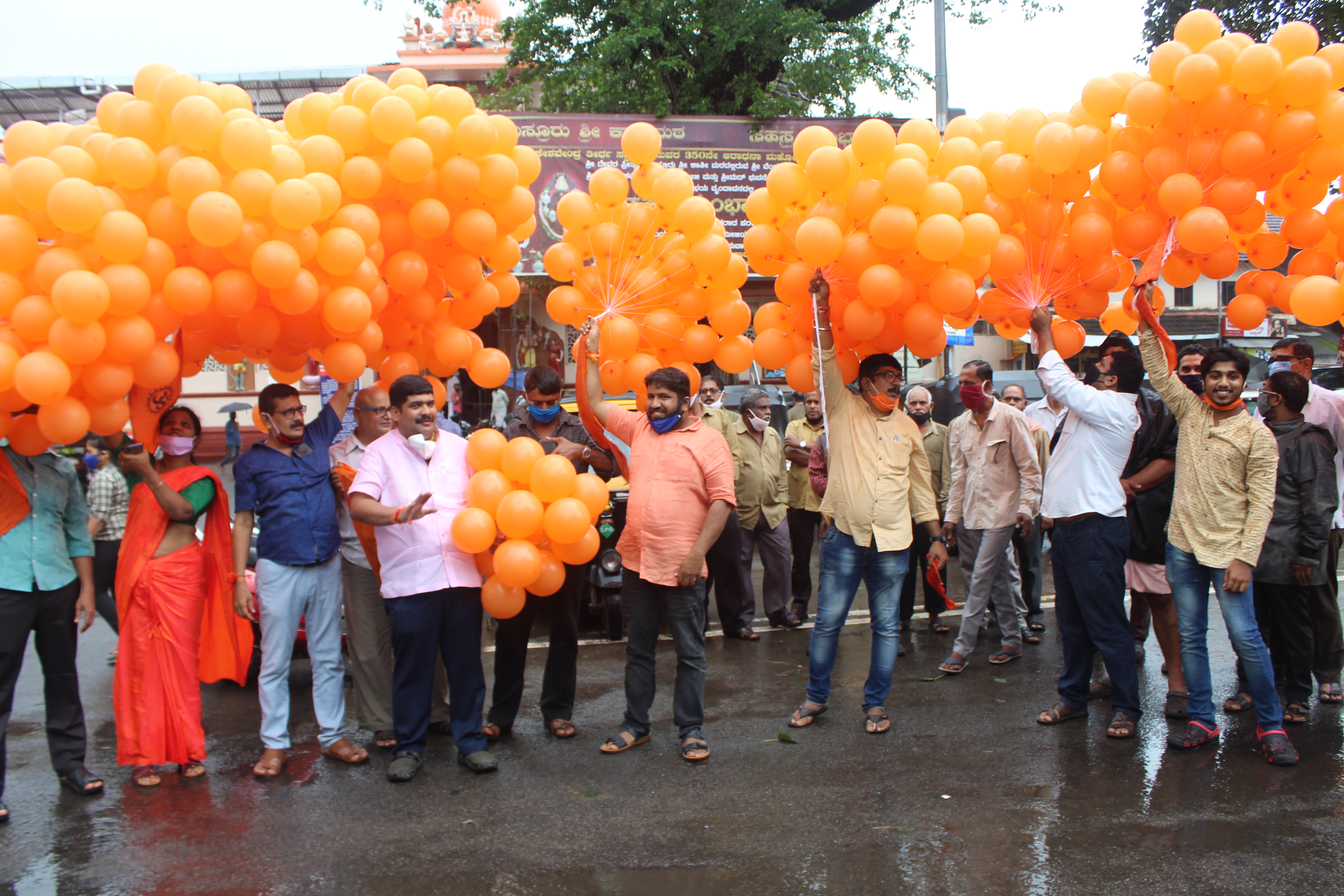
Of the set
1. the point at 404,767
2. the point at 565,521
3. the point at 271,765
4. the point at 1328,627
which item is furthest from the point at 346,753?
the point at 1328,627

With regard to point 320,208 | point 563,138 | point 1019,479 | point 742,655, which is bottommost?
point 742,655

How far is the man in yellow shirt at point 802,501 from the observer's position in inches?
296

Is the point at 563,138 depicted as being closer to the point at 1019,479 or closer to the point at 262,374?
the point at 1019,479

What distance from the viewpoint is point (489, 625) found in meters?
7.70

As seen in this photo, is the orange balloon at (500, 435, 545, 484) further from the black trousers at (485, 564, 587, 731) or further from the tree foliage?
the tree foliage

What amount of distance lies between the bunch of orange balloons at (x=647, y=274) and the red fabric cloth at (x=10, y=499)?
8.48 ft

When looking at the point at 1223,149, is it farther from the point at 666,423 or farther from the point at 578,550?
the point at 578,550

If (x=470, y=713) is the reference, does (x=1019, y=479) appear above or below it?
above

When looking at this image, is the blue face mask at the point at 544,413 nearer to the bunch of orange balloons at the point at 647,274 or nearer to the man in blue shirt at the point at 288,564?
the bunch of orange balloons at the point at 647,274

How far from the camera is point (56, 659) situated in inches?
174

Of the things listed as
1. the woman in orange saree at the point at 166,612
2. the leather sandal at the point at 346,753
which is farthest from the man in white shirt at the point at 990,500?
the woman in orange saree at the point at 166,612

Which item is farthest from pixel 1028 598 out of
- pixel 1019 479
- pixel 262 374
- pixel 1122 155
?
pixel 262 374

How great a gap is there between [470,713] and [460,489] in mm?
1074

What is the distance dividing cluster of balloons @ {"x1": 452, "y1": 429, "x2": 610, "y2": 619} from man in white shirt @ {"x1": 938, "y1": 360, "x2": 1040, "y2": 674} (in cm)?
264
